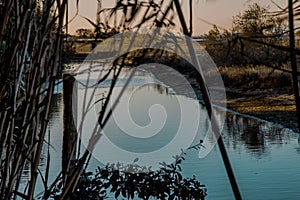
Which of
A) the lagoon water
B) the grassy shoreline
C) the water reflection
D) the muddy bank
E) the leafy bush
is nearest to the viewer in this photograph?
the leafy bush

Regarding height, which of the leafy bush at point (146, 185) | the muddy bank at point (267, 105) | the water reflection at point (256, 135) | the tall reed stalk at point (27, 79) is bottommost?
the water reflection at point (256, 135)

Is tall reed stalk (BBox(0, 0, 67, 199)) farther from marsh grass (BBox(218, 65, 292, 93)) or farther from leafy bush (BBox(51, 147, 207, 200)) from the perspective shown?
marsh grass (BBox(218, 65, 292, 93))

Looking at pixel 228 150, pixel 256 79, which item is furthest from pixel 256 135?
pixel 256 79

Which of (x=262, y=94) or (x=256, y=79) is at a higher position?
(x=256, y=79)

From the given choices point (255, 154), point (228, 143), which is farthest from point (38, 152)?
point (228, 143)

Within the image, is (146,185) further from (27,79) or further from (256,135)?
(256,135)

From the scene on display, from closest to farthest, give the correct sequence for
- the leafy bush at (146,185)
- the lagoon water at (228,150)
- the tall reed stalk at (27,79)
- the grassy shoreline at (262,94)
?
the tall reed stalk at (27,79) → the leafy bush at (146,185) → the lagoon water at (228,150) → the grassy shoreline at (262,94)

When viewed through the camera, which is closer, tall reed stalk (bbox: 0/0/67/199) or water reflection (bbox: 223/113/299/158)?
tall reed stalk (bbox: 0/0/67/199)

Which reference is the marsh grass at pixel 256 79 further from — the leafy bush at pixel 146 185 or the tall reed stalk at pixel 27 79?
the tall reed stalk at pixel 27 79

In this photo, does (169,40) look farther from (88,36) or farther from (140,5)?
(88,36)

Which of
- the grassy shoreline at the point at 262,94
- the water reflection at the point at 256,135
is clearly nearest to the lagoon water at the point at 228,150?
the water reflection at the point at 256,135

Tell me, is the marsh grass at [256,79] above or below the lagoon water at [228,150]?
above

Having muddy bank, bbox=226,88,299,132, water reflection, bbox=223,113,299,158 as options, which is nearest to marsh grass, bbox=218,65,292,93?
muddy bank, bbox=226,88,299,132

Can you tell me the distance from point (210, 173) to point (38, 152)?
6.18 metres
